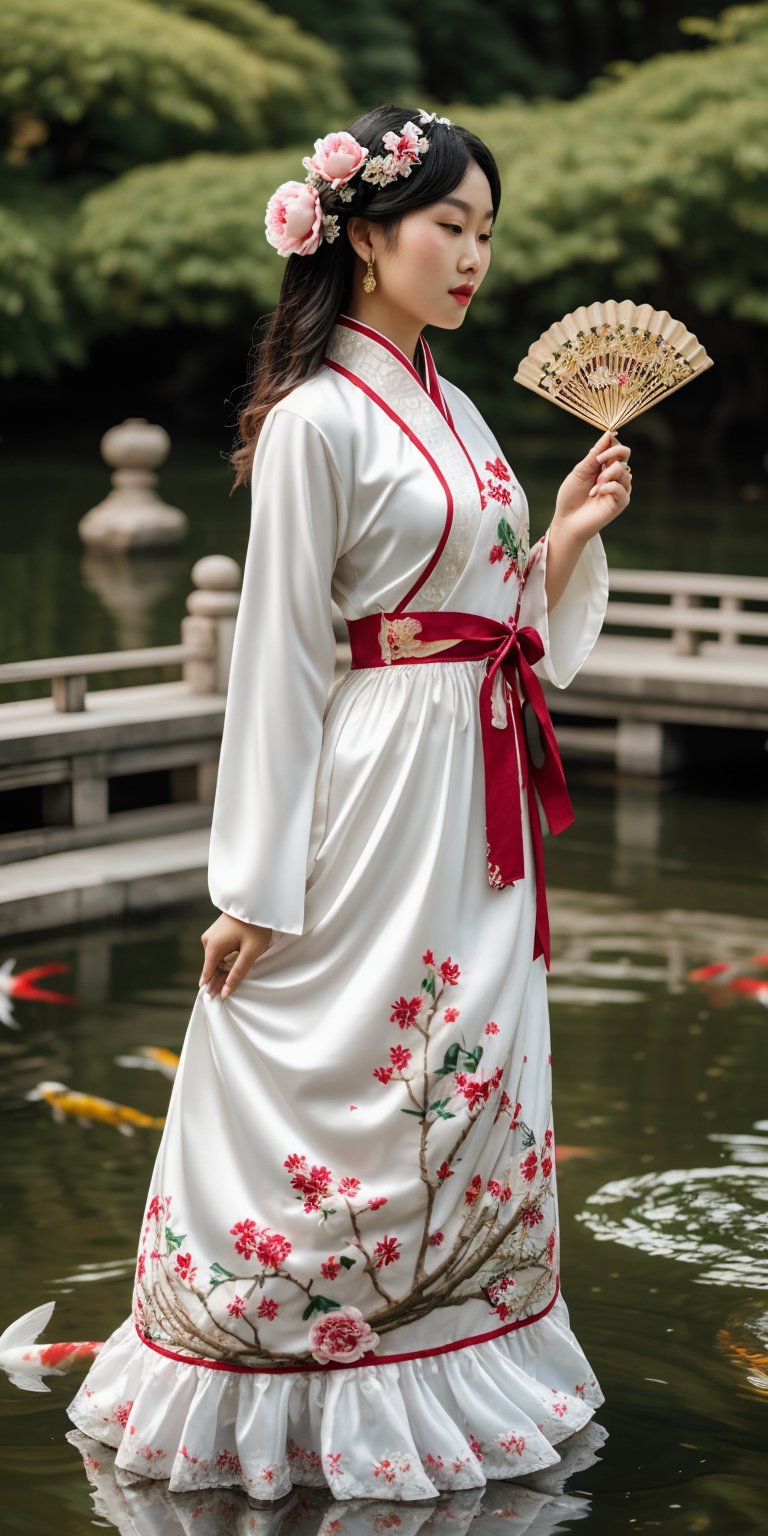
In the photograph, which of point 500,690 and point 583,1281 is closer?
point 500,690

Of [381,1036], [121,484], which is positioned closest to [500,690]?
[381,1036]

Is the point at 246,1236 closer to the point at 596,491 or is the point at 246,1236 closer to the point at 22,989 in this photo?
the point at 596,491

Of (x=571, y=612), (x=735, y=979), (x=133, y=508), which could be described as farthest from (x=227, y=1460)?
(x=133, y=508)

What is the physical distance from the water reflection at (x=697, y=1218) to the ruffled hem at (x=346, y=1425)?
1038 mm

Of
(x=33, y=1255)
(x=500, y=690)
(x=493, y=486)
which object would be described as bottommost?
(x=33, y=1255)

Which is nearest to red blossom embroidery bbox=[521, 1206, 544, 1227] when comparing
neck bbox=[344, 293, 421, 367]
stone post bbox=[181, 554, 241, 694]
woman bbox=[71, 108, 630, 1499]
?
woman bbox=[71, 108, 630, 1499]

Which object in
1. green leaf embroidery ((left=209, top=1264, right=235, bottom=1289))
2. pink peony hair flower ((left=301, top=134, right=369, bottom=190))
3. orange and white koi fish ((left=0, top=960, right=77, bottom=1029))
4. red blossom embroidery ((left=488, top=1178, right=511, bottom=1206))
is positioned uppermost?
pink peony hair flower ((left=301, top=134, right=369, bottom=190))

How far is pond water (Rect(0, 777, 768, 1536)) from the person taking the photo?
2.98 meters

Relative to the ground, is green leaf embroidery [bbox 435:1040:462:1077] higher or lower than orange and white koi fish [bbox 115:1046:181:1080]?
higher

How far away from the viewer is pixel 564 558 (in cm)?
306

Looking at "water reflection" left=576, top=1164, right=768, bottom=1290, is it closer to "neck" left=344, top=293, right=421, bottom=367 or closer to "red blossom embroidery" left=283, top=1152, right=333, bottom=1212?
"red blossom embroidery" left=283, top=1152, right=333, bottom=1212

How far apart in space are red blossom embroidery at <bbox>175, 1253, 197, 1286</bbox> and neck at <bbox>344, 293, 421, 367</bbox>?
1274 mm

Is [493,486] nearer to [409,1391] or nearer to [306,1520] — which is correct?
[409,1391]

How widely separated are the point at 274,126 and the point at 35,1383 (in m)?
19.3
